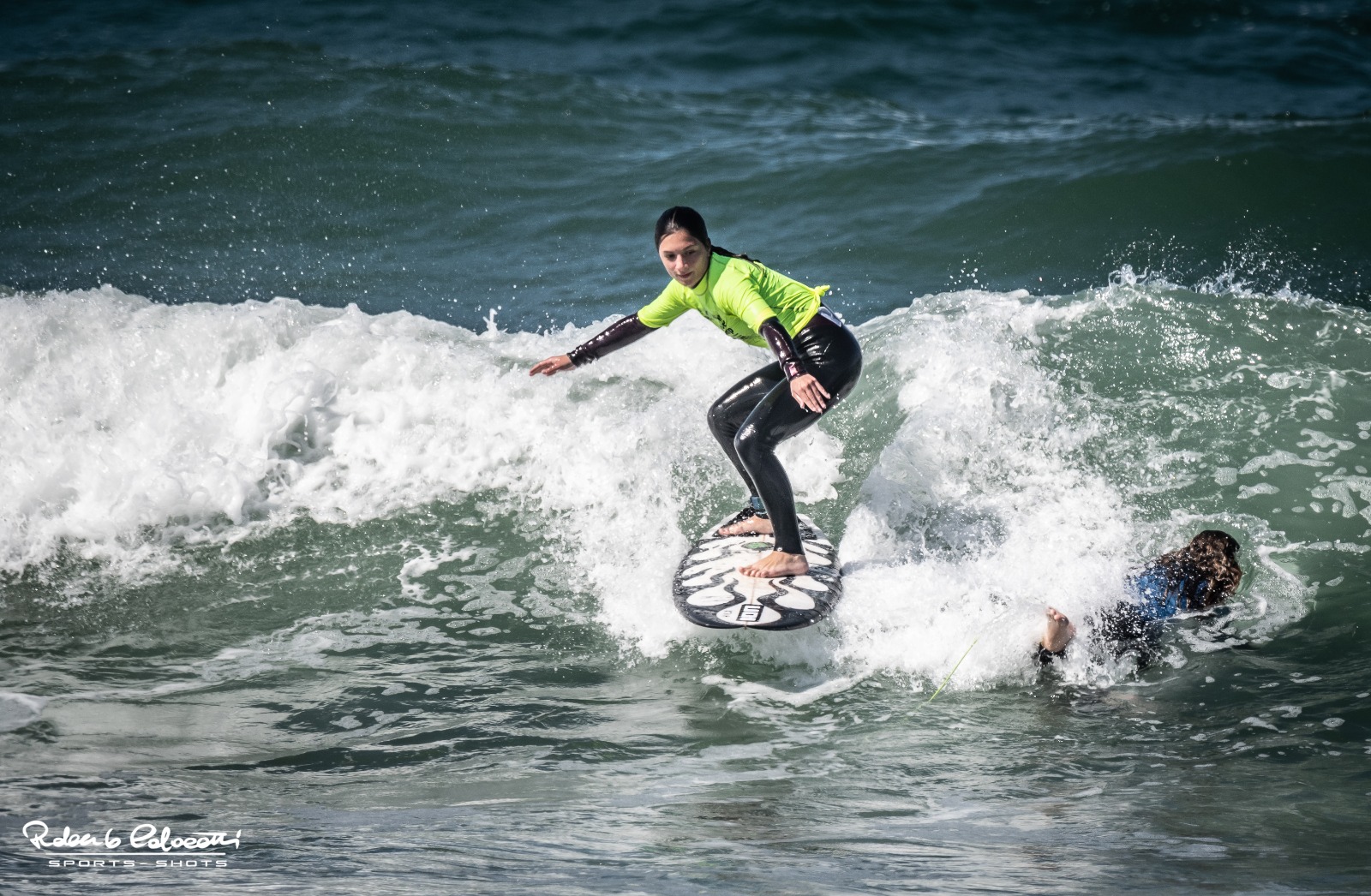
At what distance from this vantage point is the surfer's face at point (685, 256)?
5.34 metres

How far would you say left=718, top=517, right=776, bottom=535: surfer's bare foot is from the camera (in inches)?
254

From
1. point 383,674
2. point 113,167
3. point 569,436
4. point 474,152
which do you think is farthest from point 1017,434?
point 113,167

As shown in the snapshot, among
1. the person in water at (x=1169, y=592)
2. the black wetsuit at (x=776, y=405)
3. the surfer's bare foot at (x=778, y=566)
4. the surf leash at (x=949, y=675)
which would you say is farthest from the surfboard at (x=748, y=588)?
the person in water at (x=1169, y=592)

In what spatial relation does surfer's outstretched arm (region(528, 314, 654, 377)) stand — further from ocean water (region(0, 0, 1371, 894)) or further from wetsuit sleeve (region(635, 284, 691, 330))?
ocean water (region(0, 0, 1371, 894))

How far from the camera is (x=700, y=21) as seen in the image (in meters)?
17.8

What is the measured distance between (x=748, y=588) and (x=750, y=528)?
73 centimetres

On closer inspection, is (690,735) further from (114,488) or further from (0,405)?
(0,405)

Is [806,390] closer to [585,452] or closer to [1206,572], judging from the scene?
[1206,572]

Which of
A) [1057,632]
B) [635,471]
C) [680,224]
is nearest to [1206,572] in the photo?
[1057,632]

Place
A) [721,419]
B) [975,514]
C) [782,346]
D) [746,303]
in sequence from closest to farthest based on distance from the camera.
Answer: [782,346]
[746,303]
[721,419]
[975,514]

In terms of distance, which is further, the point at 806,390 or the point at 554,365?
the point at 554,365

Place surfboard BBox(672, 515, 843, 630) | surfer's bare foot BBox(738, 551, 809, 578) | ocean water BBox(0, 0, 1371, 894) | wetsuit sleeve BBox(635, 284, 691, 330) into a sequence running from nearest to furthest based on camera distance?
ocean water BBox(0, 0, 1371, 894) → surfboard BBox(672, 515, 843, 630) → wetsuit sleeve BBox(635, 284, 691, 330) → surfer's bare foot BBox(738, 551, 809, 578)

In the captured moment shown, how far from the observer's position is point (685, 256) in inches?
212

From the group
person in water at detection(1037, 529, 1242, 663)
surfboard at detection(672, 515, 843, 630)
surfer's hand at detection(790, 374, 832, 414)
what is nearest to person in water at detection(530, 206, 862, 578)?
surfer's hand at detection(790, 374, 832, 414)
